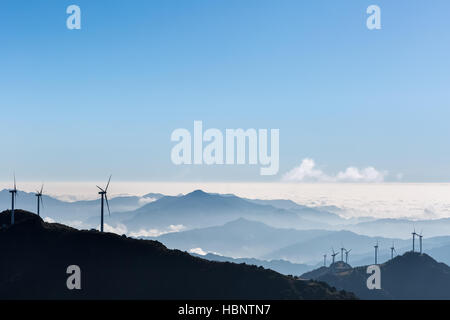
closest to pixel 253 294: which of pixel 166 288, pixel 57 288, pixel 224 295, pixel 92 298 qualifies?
pixel 224 295
